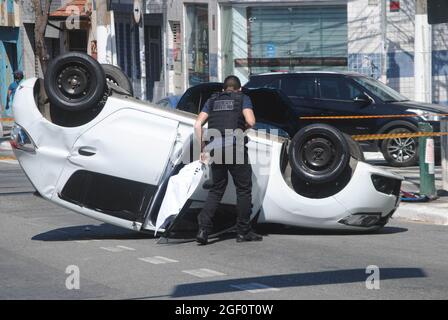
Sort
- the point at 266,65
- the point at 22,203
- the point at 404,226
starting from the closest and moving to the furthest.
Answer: the point at 404,226 < the point at 22,203 < the point at 266,65

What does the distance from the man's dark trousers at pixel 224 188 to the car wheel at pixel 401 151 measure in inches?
349

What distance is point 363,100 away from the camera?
1967cm

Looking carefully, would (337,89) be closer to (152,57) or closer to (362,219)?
(362,219)

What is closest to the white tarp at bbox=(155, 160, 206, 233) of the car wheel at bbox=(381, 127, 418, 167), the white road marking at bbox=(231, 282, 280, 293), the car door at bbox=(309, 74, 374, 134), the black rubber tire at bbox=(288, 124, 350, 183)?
the black rubber tire at bbox=(288, 124, 350, 183)

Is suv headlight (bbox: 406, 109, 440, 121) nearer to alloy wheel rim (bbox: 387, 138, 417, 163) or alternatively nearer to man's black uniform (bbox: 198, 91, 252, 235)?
alloy wheel rim (bbox: 387, 138, 417, 163)

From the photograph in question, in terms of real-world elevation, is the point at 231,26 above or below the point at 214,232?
above

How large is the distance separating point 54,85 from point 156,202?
1.66 m

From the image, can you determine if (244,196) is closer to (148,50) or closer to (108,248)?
(108,248)

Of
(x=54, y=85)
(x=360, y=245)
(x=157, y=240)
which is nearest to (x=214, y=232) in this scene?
(x=157, y=240)

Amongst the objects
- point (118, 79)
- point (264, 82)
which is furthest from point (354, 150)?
point (264, 82)

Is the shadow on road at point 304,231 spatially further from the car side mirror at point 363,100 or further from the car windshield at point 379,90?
the car windshield at point 379,90

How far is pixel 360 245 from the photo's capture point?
10867 mm

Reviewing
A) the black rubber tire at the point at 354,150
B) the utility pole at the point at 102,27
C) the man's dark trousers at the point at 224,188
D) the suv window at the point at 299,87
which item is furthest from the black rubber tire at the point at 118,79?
the utility pole at the point at 102,27

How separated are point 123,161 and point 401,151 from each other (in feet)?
31.1
